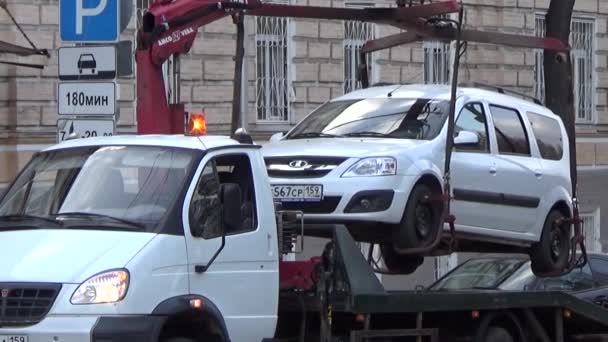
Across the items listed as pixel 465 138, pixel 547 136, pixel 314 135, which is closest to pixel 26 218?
A: pixel 314 135

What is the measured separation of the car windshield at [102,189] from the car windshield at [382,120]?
3.07m

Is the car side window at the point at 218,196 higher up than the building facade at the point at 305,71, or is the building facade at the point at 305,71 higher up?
the building facade at the point at 305,71

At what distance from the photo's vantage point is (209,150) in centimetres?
998

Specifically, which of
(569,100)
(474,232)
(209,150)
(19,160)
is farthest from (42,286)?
(569,100)

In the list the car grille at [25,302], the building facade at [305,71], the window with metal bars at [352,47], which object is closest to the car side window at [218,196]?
the car grille at [25,302]

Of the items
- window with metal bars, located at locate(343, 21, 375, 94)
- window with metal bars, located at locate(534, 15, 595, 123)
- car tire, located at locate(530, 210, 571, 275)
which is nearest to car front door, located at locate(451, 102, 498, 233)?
car tire, located at locate(530, 210, 571, 275)

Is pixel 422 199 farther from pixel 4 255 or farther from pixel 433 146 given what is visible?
pixel 4 255

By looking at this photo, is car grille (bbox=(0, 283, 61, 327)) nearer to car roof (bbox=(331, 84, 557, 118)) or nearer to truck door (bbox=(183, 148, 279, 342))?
truck door (bbox=(183, 148, 279, 342))

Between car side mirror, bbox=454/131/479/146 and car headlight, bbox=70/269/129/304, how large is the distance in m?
4.46

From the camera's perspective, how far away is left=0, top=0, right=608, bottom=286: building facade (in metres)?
19.4

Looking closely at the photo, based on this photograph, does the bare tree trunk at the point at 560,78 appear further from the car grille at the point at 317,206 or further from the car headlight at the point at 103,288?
the car headlight at the point at 103,288

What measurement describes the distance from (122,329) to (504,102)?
6.00m

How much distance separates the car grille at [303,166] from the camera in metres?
11.7

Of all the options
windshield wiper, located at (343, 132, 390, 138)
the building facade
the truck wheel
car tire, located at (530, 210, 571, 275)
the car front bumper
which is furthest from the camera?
the building facade
